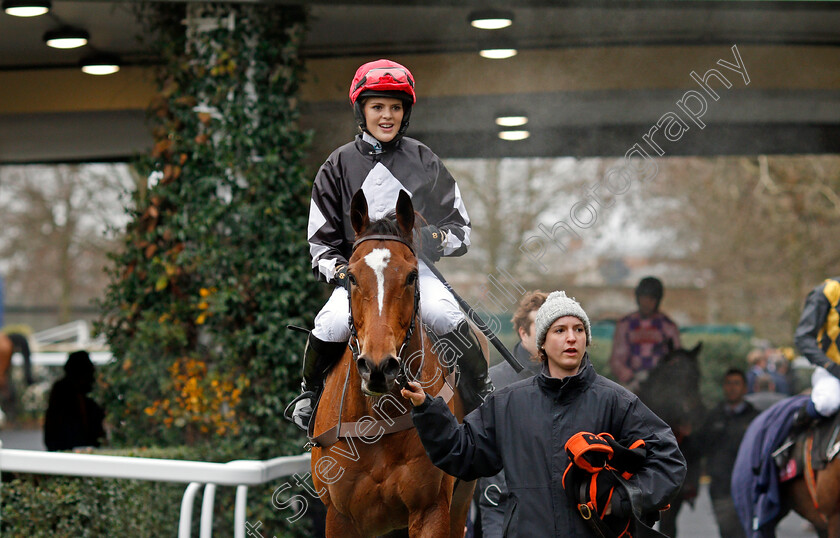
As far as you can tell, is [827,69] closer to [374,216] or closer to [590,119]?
[590,119]

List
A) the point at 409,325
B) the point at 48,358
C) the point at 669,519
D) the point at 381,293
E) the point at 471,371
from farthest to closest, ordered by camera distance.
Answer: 1. the point at 48,358
2. the point at 669,519
3. the point at 471,371
4. the point at 409,325
5. the point at 381,293

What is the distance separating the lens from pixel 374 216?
403 cm

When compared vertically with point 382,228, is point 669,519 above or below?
below

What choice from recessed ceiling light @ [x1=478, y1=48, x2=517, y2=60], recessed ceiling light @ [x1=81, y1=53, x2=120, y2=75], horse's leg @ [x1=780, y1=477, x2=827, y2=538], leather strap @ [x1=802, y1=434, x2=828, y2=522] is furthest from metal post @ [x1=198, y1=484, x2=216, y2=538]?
recessed ceiling light @ [x1=81, y1=53, x2=120, y2=75]

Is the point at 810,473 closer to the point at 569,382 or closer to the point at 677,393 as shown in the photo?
the point at 677,393

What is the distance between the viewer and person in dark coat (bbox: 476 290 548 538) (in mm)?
4691

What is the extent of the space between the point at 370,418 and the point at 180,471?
104 cm

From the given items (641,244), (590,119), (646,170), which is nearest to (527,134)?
(590,119)

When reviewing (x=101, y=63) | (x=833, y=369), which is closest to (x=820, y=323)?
(x=833, y=369)

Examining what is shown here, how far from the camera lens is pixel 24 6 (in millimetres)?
6504

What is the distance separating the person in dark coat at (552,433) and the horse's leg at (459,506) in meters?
1.11

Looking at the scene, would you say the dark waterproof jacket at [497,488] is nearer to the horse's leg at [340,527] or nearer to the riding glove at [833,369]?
the horse's leg at [340,527]

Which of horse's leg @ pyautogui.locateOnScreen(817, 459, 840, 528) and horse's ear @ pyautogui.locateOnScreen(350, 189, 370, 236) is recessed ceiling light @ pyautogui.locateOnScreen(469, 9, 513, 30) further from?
horse's leg @ pyautogui.locateOnScreen(817, 459, 840, 528)

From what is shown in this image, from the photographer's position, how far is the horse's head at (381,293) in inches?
129
